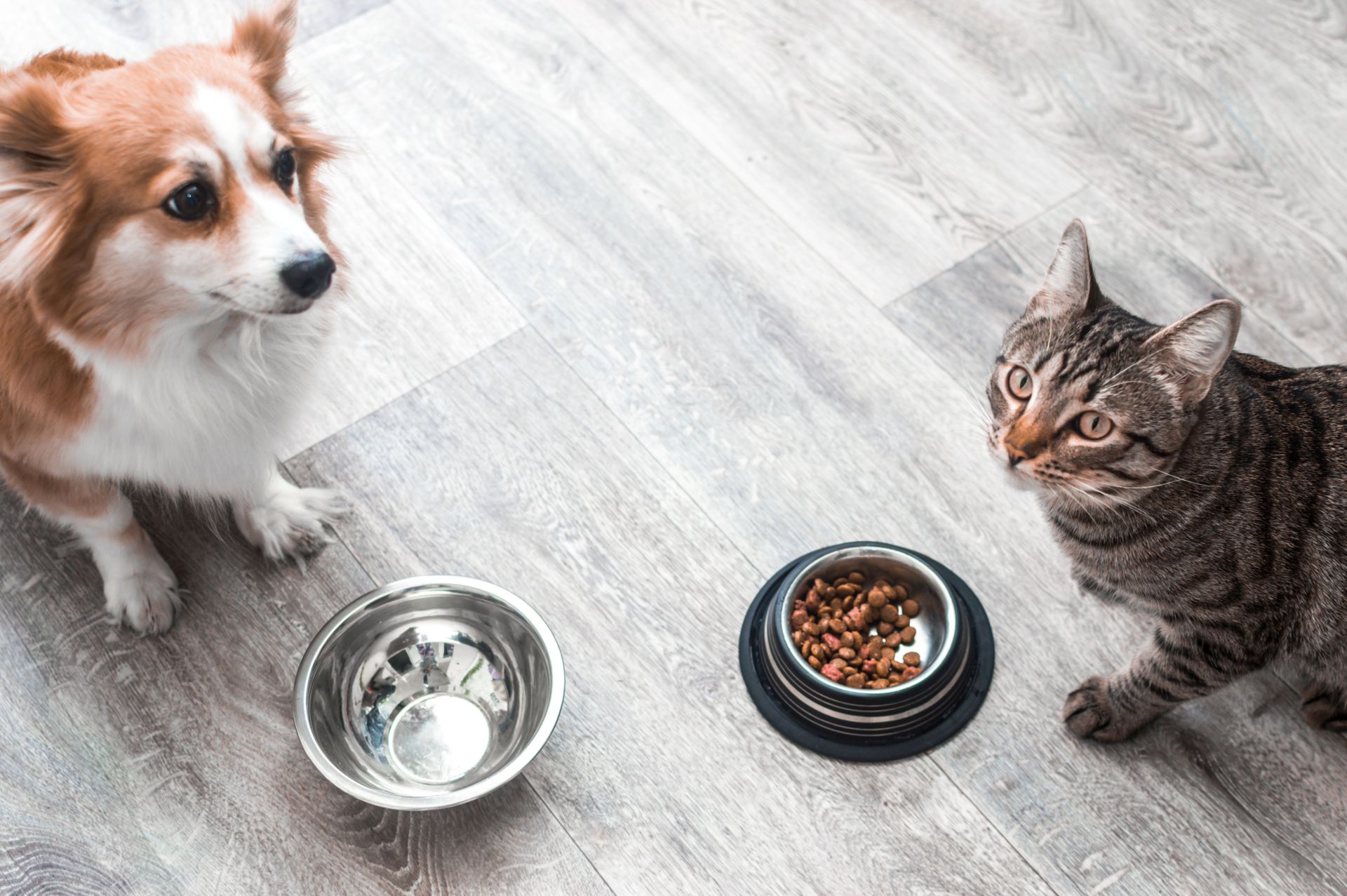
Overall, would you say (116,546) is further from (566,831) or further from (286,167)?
(566,831)

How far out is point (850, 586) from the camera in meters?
1.83

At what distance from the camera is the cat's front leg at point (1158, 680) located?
5.19 ft

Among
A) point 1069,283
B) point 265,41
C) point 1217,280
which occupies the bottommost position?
point 1217,280

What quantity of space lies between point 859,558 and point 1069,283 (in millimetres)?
541

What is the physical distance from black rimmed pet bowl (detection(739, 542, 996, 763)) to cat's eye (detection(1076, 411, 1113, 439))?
0.38 m

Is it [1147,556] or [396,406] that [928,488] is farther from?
[396,406]

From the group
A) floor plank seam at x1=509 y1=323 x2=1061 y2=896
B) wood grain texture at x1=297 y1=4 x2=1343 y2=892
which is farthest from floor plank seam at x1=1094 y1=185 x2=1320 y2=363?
floor plank seam at x1=509 y1=323 x2=1061 y2=896

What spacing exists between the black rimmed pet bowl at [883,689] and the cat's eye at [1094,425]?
0.38m

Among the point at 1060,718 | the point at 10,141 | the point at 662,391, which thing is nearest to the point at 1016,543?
the point at 1060,718

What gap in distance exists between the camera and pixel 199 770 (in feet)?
5.75

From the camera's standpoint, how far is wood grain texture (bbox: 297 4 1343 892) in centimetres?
171

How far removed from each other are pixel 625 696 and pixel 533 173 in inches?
44.2

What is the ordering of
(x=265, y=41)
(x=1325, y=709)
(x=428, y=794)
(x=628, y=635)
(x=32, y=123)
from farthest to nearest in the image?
(x=628, y=635) → (x=1325, y=709) → (x=428, y=794) → (x=265, y=41) → (x=32, y=123)

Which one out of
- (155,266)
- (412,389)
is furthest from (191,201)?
(412,389)
